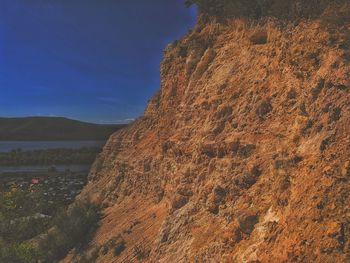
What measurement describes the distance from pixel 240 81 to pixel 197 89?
9.54ft

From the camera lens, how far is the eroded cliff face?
6.71 meters

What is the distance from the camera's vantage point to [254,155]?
907 cm

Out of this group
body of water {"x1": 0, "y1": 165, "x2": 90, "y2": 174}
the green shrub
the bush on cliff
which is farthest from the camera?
body of water {"x1": 0, "y1": 165, "x2": 90, "y2": 174}

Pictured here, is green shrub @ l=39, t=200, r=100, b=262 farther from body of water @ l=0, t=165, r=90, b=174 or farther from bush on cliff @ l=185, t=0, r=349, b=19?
body of water @ l=0, t=165, r=90, b=174

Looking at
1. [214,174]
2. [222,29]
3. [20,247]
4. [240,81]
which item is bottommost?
[20,247]

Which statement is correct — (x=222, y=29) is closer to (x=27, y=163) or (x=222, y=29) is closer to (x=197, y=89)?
(x=197, y=89)

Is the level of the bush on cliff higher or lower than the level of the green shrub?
higher

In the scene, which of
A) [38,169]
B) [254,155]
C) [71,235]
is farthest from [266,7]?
[38,169]

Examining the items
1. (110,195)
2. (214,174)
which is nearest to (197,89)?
(214,174)

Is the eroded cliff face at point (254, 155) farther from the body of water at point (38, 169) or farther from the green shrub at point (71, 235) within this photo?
the body of water at point (38, 169)

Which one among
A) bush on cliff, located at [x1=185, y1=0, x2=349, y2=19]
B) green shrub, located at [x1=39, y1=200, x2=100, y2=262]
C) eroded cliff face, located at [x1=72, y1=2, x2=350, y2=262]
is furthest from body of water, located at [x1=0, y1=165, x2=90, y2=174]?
eroded cliff face, located at [x1=72, y1=2, x2=350, y2=262]

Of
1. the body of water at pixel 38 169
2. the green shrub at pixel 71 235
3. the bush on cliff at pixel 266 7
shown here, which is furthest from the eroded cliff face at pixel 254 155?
the body of water at pixel 38 169

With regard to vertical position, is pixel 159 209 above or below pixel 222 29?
below

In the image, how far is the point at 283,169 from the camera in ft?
25.4
